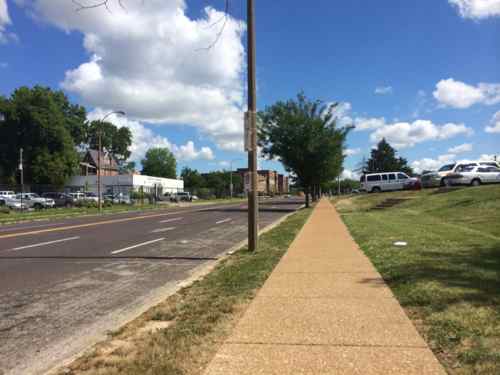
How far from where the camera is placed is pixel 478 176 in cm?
2858

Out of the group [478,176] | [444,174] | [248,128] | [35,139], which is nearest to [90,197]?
[35,139]

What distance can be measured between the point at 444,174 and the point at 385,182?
6.25m

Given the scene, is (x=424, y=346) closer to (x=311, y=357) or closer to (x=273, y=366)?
(x=311, y=357)

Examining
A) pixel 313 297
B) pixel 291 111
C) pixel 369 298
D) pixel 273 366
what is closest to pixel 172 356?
pixel 273 366

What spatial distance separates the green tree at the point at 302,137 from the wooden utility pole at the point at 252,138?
902 inches

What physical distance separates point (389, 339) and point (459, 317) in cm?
103

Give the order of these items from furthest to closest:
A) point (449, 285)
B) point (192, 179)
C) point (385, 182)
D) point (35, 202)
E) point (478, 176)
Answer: point (192, 179)
point (35, 202)
point (385, 182)
point (478, 176)
point (449, 285)

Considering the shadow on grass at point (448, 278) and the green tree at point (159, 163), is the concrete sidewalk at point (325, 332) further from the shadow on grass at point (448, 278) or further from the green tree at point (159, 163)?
the green tree at point (159, 163)

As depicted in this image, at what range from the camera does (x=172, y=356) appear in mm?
3717

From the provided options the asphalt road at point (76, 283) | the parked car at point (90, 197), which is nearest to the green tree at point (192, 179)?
the parked car at point (90, 197)

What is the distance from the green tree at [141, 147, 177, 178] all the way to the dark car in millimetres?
80839

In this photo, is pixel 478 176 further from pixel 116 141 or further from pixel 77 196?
pixel 116 141

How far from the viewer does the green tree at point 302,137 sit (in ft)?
110

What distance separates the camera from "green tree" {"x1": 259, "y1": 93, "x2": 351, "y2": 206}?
110 ft
